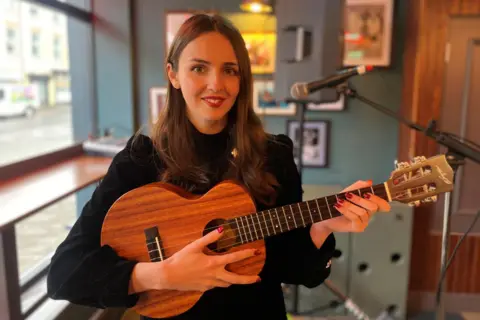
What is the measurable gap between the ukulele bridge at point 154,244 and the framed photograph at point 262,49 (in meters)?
1.87

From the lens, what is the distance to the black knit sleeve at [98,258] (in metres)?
0.98

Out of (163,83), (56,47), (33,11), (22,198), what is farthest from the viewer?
(163,83)

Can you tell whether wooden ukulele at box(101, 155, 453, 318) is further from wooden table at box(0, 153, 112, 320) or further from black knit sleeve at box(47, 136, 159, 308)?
wooden table at box(0, 153, 112, 320)

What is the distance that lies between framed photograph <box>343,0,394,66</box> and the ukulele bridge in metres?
1.94

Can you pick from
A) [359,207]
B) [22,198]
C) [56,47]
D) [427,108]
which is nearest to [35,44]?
[56,47]

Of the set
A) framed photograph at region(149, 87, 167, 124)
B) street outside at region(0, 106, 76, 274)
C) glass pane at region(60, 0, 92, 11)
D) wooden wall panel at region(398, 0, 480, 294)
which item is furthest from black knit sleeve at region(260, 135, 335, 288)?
glass pane at region(60, 0, 92, 11)

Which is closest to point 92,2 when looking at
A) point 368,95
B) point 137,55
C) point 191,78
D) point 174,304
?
point 137,55

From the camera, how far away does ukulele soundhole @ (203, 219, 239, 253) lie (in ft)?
3.37

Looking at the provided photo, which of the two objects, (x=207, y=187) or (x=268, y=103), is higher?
(x=268, y=103)

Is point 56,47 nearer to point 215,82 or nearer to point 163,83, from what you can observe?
point 163,83

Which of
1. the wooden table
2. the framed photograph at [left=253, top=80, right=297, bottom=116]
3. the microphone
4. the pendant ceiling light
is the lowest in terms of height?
the wooden table

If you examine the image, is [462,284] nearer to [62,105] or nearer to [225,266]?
[225,266]

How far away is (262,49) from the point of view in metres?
2.72

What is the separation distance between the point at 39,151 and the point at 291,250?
1.74 metres
